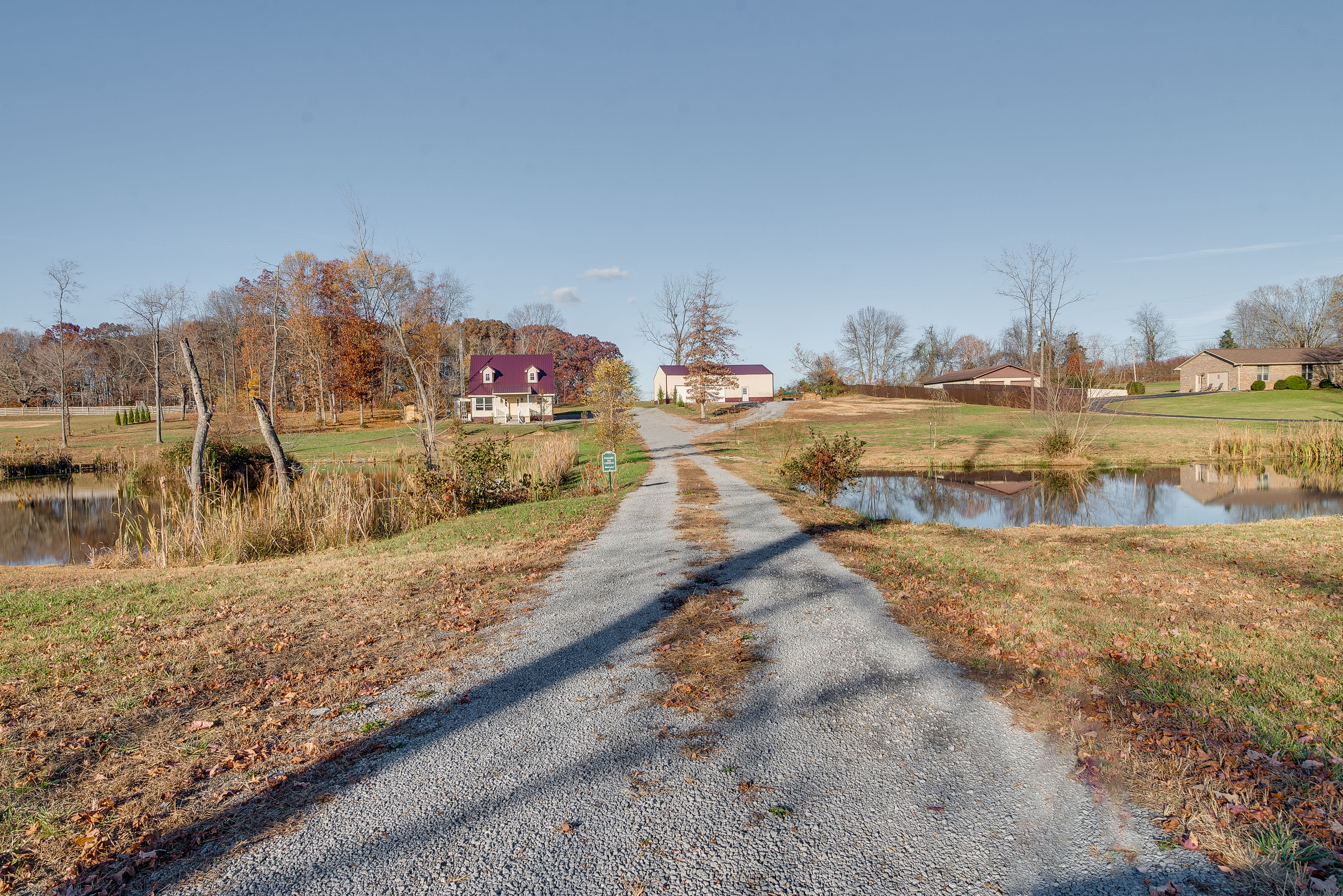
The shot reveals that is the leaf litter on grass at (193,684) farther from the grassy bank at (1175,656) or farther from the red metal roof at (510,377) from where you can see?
the red metal roof at (510,377)

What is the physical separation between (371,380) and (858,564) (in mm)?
53567

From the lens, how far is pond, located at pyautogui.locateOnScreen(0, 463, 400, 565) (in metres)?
15.2

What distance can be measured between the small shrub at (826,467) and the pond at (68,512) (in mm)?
10257

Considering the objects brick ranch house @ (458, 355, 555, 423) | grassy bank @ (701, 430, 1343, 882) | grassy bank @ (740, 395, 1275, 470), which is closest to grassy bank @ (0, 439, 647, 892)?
grassy bank @ (701, 430, 1343, 882)

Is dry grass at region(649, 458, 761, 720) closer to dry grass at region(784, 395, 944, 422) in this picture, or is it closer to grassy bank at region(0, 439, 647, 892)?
grassy bank at region(0, 439, 647, 892)

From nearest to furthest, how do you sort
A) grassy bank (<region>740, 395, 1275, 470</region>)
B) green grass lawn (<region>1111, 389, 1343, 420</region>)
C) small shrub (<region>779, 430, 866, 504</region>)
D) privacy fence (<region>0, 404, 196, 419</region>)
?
small shrub (<region>779, 430, 866, 504</region>) < grassy bank (<region>740, 395, 1275, 470</region>) < green grass lawn (<region>1111, 389, 1343, 420</region>) < privacy fence (<region>0, 404, 196, 419</region>)

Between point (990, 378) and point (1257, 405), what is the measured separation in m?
28.1

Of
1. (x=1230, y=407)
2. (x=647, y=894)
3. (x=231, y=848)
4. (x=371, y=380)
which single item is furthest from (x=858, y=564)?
(x=371, y=380)

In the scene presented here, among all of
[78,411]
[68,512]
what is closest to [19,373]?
[78,411]

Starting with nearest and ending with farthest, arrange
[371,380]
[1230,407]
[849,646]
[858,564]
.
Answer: [849,646] < [858,564] < [1230,407] < [371,380]

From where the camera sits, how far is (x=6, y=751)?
167 inches

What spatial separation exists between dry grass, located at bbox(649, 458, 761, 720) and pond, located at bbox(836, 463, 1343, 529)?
27.8 feet

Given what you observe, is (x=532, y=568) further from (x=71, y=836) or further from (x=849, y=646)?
(x=71, y=836)

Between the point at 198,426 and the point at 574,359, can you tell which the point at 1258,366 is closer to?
the point at 574,359
